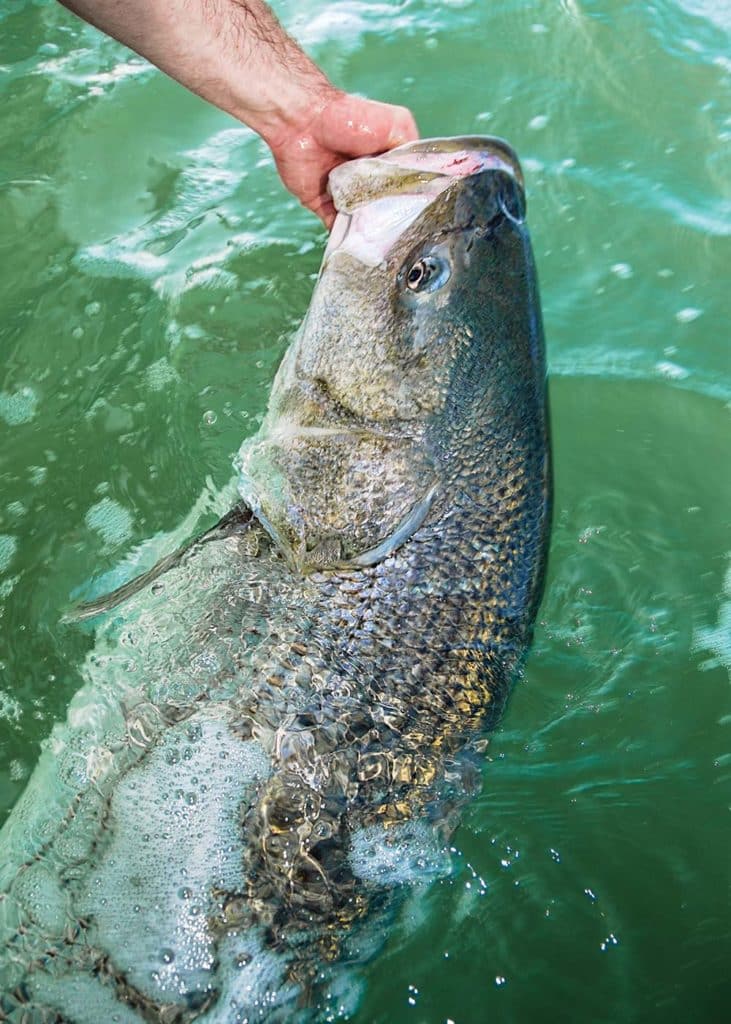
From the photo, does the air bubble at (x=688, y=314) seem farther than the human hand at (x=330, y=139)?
Yes

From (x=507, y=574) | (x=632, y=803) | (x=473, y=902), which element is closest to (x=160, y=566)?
(x=507, y=574)

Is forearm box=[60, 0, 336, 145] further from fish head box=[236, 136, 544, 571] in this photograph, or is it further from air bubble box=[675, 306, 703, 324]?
air bubble box=[675, 306, 703, 324]

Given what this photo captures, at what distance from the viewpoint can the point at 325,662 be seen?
2490 mm

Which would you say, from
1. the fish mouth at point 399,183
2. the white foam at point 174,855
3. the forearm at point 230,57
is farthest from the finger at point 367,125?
the white foam at point 174,855

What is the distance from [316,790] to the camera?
7.66ft

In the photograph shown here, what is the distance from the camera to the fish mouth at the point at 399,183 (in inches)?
105

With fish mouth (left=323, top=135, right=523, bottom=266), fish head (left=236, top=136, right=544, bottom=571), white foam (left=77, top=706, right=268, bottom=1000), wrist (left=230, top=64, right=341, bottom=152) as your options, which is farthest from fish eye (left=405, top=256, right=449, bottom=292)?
white foam (left=77, top=706, right=268, bottom=1000)

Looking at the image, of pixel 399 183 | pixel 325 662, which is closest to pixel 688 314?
pixel 399 183

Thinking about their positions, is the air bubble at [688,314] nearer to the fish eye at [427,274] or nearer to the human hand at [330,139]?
the human hand at [330,139]

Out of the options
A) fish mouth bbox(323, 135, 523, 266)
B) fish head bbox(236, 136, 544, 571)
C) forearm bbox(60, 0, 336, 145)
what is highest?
forearm bbox(60, 0, 336, 145)

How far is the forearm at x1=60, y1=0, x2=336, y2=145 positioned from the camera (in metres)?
3.02

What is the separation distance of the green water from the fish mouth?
969 millimetres

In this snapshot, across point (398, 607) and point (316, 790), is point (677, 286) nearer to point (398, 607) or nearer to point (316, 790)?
point (398, 607)

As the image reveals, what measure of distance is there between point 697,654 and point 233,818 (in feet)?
5.40
